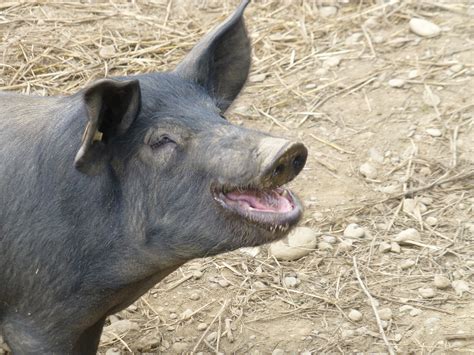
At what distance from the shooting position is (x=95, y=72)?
7078 mm

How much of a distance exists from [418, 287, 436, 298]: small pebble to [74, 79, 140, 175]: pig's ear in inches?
81.3

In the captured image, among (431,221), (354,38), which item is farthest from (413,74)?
(431,221)

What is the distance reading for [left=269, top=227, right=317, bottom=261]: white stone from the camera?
564cm

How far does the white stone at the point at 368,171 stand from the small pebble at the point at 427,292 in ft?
3.30

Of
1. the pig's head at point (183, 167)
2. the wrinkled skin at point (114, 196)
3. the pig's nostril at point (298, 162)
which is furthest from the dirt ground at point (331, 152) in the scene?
the pig's nostril at point (298, 162)

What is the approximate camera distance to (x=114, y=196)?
405 centimetres

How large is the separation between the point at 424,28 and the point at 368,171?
5.23 ft

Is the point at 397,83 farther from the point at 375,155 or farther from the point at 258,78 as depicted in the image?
the point at 258,78

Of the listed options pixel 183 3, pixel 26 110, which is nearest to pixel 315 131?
pixel 183 3

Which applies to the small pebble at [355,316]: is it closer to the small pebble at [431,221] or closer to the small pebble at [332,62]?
the small pebble at [431,221]

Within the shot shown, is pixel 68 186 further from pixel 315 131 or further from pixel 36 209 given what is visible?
pixel 315 131

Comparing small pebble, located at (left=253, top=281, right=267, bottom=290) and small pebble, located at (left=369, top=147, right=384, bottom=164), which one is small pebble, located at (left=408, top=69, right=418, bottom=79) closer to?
small pebble, located at (left=369, top=147, right=384, bottom=164)

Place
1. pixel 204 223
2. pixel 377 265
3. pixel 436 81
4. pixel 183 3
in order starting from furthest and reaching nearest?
1. pixel 183 3
2. pixel 436 81
3. pixel 377 265
4. pixel 204 223

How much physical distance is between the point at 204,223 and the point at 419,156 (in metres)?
2.64
